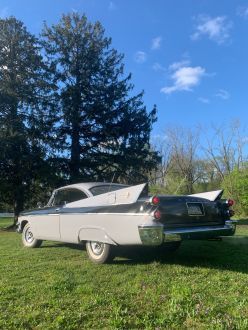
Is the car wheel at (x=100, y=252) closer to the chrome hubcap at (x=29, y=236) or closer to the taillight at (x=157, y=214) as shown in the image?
the taillight at (x=157, y=214)

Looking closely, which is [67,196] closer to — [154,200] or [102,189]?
[102,189]

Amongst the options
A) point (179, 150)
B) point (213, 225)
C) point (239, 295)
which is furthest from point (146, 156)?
point (179, 150)

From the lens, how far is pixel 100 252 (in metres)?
6.66

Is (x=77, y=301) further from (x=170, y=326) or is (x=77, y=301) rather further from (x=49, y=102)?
(x=49, y=102)

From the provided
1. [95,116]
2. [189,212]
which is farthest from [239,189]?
[189,212]

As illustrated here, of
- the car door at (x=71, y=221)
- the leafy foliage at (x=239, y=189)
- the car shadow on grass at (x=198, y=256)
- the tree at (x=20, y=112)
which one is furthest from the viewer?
the leafy foliage at (x=239, y=189)

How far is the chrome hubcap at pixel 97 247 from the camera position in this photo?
6.66 meters

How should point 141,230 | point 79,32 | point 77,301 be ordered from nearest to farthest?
1. point 77,301
2. point 141,230
3. point 79,32

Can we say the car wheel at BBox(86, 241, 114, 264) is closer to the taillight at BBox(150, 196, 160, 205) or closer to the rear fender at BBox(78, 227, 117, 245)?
the rear fender at BBox(78, 227, 117, 245)

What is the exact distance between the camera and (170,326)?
3582 mm

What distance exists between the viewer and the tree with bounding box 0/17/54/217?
20656mm

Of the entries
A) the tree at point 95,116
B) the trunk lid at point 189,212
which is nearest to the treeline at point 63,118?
the tree at point 95,116

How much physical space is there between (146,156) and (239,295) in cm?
1887

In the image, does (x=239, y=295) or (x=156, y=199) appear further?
(x=156, y=199)
